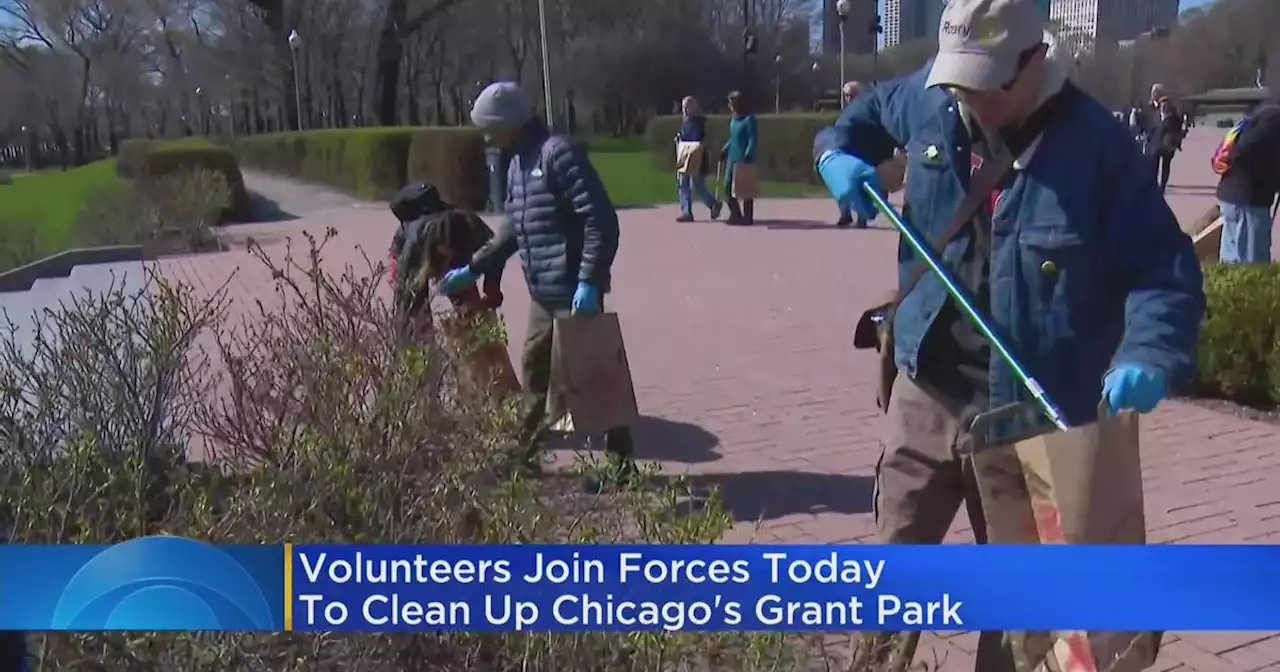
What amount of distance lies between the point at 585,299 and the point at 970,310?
2270mm

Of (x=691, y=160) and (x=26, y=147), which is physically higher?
(x=691, y=160)

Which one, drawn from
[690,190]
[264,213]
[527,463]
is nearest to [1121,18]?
[264,213]

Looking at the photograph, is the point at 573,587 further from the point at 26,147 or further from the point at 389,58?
the point at 26,147

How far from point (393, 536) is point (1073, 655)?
140 cm

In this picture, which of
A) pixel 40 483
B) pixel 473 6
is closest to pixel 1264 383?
pixel 40 483

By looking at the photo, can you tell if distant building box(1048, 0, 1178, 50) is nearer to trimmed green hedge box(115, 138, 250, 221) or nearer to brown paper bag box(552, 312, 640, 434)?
trimmed green hedge box(115, 138, 250, 221)

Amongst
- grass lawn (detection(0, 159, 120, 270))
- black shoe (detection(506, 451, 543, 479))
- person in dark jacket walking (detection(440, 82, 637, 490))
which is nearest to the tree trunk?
grass lawn (detection(0, 159, 120, 270))

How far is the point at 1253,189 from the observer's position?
8.66 meters

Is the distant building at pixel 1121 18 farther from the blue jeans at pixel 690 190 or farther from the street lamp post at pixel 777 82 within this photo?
the blue jeans at pixel 690 190

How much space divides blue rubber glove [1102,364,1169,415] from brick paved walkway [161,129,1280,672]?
1307 millimetres

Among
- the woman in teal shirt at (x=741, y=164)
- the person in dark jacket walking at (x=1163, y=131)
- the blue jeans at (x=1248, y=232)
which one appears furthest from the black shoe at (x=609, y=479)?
the person in dark jacket walking at (x=1163, y=131)

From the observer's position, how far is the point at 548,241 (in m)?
4.80

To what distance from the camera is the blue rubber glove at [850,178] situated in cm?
284

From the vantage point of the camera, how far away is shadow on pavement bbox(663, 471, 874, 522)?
192 inches
